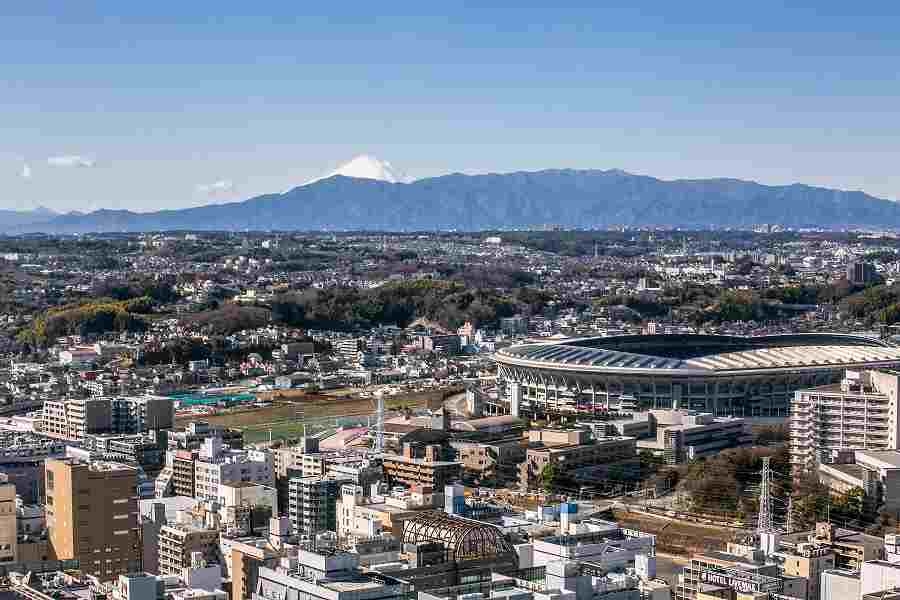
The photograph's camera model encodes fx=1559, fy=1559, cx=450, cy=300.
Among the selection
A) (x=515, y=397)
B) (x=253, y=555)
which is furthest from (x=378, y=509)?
(x=515, y=397)

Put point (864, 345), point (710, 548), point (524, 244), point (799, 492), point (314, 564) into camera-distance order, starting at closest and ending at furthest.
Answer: point (314, 564) → point (710, 548) → point (799, 492) → point (864, 345) → point (524, 244)

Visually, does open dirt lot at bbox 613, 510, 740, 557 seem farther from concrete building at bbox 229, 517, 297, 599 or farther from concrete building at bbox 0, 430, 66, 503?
concrete building at bbox 0, 430, 66, 503

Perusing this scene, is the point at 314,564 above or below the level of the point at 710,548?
above

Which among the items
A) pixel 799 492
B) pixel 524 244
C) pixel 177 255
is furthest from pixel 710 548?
pixel 524 244

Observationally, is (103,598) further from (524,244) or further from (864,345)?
(524,244)

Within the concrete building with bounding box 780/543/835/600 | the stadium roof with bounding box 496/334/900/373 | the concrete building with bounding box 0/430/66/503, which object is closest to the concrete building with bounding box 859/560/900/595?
the concrete building with bounding box 780/543/835/600

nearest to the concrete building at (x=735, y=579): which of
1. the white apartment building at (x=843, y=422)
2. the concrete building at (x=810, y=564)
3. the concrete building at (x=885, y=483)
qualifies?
the concrete building at (x=810, y=564)

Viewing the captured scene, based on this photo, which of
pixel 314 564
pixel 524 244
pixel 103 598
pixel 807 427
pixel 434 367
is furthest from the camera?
pixel 524 244
